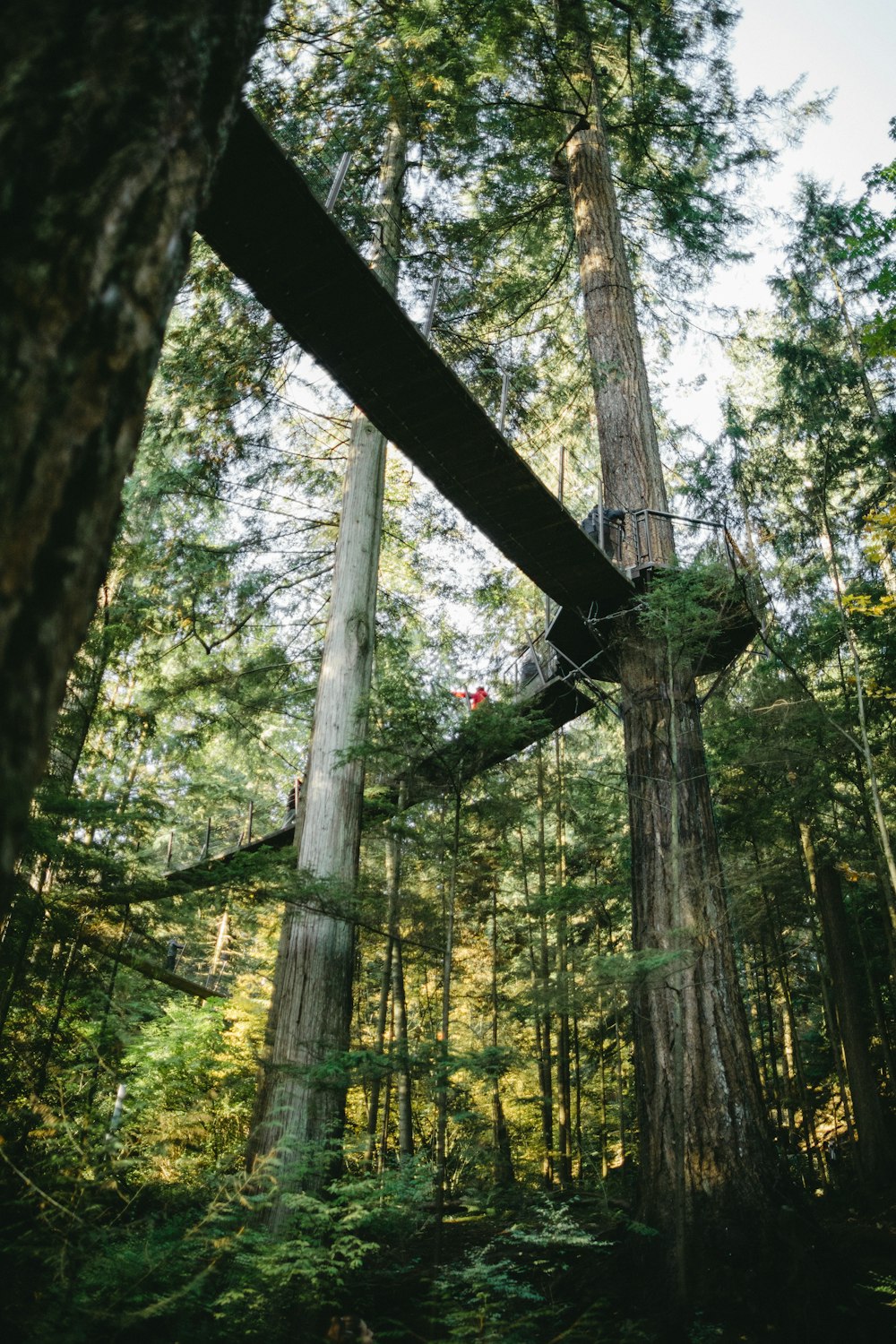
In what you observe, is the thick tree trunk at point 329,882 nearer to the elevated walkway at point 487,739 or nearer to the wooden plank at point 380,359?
the elevated walkway at point 487,739

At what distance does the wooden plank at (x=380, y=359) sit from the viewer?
4176 millimetres

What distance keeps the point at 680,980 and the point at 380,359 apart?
4.53m

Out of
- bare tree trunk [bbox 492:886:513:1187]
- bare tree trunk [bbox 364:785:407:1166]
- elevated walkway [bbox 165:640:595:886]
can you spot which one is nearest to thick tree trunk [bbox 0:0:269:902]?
elevated walkway [bbox 165:640:595:886]

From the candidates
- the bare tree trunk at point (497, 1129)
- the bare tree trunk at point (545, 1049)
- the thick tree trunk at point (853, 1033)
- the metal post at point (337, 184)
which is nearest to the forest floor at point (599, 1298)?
the bare tree trunk at point (497, 1129)

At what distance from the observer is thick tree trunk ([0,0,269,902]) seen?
2.33ft

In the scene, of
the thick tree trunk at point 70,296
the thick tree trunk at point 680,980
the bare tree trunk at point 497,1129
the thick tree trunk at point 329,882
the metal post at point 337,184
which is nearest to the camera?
the thick tree trunk at point 70,296

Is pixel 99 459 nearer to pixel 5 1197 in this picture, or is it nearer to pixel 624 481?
pixel 5 1197

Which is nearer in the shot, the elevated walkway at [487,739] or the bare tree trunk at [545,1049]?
the elevated walkway at [487,739]

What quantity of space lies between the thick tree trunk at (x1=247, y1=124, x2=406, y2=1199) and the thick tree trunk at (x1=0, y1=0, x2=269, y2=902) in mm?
4104

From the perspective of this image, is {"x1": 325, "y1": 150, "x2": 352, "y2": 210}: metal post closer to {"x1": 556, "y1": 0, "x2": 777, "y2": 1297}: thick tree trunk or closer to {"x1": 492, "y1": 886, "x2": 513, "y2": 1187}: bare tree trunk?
{"x1": 556, "y1": 0, "x2": 777, "y2": 1297}: thick tree trunk

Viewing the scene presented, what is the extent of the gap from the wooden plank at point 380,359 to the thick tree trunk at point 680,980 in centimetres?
108

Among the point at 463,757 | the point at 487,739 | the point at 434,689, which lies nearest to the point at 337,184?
the point at 434,689

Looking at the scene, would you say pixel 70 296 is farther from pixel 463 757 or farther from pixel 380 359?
pixel 463 757

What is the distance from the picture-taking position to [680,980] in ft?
17.3
